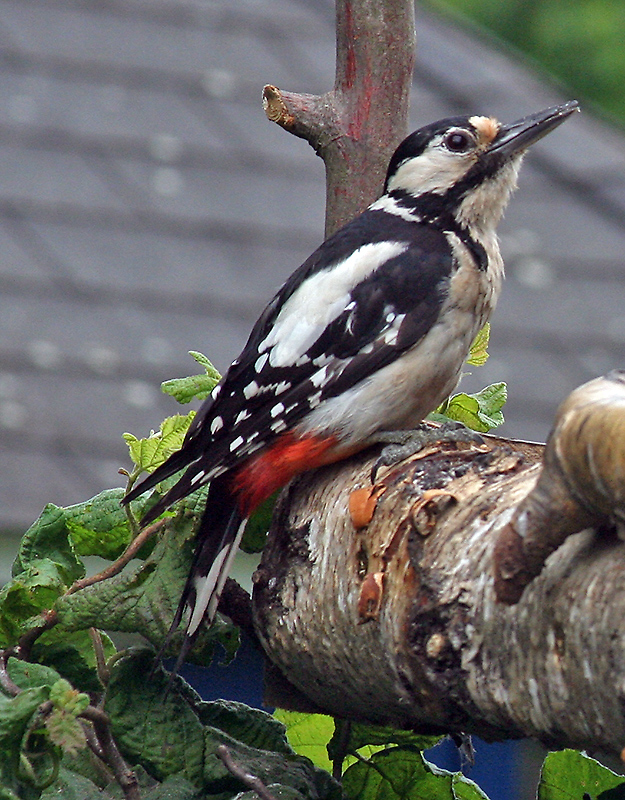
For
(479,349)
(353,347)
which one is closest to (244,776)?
(353,347)

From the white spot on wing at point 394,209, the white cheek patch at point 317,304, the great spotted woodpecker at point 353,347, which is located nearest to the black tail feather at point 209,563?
the great spotted woodpecker at point 353,347

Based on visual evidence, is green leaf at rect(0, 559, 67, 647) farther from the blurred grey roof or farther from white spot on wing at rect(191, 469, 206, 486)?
the blurred grey roof

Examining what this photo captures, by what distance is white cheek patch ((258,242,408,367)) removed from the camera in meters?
2.61

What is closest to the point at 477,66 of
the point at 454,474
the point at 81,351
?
the point at 81,351

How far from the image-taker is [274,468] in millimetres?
2381

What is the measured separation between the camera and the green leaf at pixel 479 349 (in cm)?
269

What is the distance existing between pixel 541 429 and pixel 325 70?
237cm

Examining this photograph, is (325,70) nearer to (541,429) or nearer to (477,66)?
(477,66)

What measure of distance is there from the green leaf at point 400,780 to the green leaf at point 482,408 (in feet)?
2.18

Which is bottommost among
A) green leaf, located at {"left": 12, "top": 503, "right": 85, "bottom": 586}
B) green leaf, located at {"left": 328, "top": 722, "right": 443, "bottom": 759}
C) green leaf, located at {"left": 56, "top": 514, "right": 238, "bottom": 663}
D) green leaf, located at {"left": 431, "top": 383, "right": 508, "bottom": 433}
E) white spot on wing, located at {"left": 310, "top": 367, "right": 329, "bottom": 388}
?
green leaf, located at {"left": 328, "top": 722, "right": 443, "bottom": 759}

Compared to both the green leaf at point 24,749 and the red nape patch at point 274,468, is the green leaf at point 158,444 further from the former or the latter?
the green leaf at point 24,749

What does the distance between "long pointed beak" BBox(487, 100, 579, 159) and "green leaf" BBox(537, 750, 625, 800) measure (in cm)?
148

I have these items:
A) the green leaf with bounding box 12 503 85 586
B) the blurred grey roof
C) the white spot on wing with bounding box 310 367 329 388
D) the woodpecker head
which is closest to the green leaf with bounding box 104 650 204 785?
the green leaf with bounding box 12 503 85 586

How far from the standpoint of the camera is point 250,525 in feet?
7.81
